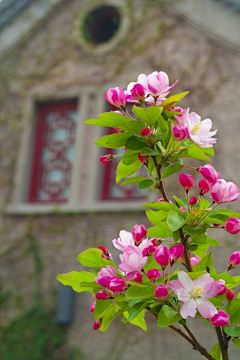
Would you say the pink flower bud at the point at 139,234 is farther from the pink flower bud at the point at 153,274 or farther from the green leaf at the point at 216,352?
the green leaf at the point at 216,352

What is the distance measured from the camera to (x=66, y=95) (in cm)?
895

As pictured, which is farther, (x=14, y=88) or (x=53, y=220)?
(x=14, y=88)

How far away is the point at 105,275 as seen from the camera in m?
1.76

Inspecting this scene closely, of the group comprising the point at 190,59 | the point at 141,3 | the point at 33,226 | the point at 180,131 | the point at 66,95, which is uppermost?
the point at 141,3

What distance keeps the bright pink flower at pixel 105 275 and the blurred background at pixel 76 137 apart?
5521 millimetres

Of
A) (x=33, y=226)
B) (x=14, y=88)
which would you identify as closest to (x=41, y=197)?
(x=33, y=226)

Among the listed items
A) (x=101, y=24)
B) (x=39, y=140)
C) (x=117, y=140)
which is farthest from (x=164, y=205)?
(x=101, y=24)

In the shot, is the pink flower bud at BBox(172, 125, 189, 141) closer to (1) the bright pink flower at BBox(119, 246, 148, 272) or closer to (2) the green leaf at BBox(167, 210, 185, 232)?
(2) the green leaf at BBox(167, 210, 185, 232)

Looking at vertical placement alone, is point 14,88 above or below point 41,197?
above

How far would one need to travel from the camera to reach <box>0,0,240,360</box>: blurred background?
7.71 metres

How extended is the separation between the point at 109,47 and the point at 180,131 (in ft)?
24.5

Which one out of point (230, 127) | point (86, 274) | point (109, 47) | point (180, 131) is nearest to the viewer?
point (180, 131)

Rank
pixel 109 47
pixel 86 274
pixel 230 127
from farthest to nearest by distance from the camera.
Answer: pixel 109 47 → pixel 230 127 → pixel 86 274

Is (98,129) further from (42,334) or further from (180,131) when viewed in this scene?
(180,131)
